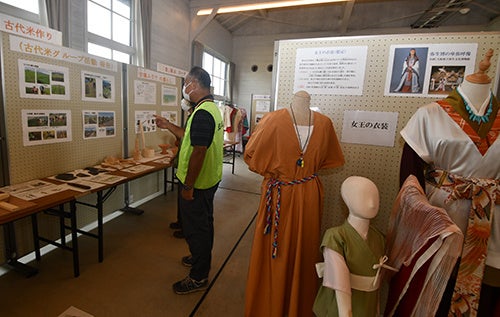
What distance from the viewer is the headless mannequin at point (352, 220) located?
907 millimetres

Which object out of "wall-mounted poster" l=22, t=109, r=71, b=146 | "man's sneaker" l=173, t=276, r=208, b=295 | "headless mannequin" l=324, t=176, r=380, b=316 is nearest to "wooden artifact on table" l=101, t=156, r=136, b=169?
"wall-mounted poster" l=22, t=109, r=71, b=146

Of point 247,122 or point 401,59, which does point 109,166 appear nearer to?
point 401,59

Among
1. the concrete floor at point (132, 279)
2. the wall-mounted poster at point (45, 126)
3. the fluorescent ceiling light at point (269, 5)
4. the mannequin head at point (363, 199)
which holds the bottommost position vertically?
the concrete floor at point (132, 279)

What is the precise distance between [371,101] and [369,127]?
15cm

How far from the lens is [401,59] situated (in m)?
1.33

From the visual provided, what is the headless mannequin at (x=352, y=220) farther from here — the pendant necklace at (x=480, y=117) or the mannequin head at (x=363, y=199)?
the pendant necklace at (x=480, y=117)

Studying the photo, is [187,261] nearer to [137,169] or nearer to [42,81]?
[137,169]

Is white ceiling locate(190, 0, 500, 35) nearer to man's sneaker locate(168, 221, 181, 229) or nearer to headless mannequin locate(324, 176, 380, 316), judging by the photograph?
man's sneaker locate(168, 221, 181, 229)

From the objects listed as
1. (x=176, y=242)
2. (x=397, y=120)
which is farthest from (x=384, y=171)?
(x=176, y=242)

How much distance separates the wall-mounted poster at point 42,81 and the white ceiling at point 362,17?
11.8 ft

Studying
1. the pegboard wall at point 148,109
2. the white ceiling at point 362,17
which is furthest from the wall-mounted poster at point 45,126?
the white ceiling at point 362,17

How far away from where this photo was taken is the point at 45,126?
81.4 inches

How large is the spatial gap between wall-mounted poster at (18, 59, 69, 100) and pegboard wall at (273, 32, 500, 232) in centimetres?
191

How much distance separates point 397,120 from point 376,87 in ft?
0.73
